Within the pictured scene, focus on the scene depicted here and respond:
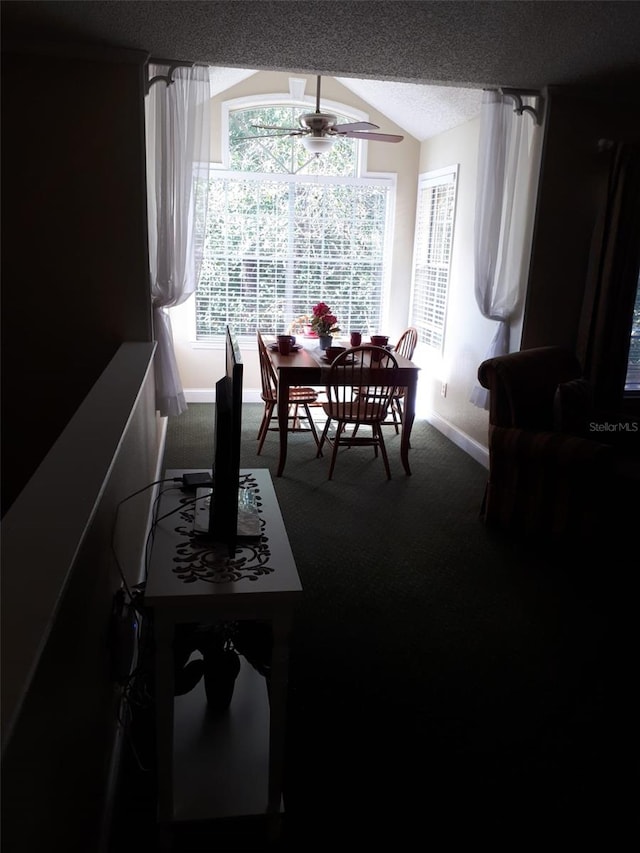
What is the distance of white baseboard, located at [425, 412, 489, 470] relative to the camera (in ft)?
15.5

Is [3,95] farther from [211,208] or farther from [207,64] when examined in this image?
[211,208]

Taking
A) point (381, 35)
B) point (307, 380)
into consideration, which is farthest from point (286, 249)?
point (381, 35)

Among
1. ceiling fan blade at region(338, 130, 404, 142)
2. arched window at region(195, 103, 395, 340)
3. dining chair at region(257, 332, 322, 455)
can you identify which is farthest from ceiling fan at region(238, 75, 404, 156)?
dining chair at region(257, 332, 322, 455)

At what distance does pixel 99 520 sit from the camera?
5.34 ft

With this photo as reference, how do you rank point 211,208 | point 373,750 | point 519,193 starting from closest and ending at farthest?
point 373,750, point 519,193, point 211,208

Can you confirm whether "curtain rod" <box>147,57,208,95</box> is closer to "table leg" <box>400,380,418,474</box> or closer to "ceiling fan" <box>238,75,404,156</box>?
"ceiling fan" <box>238,75,404,156</box>

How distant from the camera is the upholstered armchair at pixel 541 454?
326cm

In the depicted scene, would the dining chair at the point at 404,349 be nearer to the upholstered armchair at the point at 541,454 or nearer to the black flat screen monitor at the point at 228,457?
the upholstered armchair at the point at 541,454

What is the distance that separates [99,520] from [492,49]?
302cm

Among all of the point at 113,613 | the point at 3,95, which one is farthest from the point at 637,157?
the point at 113,613

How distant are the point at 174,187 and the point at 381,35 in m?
1.47

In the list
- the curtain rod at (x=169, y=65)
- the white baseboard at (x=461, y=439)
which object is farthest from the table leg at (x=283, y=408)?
the curtain rod at (x=169, y=65)

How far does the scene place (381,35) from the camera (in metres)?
3.10

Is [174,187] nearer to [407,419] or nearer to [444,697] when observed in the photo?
[407,419]
